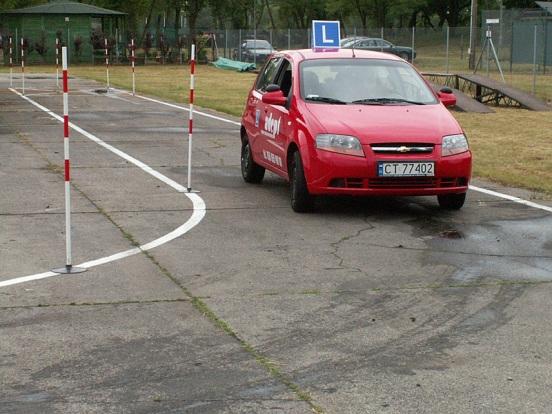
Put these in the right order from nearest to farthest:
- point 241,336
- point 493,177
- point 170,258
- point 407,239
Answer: point 241,336
point 170,258
point 407,239
point 493,177

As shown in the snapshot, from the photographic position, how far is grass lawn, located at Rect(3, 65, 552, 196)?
14039 millimetres

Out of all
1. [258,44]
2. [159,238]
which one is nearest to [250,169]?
[159,238]

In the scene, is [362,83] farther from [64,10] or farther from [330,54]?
[64,10]

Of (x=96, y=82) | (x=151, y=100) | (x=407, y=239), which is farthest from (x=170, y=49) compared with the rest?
(x=407, y=239)

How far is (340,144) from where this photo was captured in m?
10.3

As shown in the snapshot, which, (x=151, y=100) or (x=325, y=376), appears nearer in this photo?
(x=325, y=376)

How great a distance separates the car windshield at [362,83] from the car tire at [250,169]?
5.05 ft

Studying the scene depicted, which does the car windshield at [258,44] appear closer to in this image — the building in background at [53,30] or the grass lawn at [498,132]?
the building in background at [53,30]

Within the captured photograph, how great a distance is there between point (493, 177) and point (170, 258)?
21.0 feet

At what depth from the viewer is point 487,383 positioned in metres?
5.37

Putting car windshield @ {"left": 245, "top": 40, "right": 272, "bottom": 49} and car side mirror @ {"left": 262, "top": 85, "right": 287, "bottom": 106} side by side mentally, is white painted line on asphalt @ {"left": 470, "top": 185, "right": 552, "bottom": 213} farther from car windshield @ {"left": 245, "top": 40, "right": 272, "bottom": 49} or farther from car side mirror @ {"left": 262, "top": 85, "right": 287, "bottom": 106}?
car windshield @ {"left": 245, "top": 40, "right": 272, "bottom": 49}

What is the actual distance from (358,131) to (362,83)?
1287 mm

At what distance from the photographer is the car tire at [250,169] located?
12.7 metres

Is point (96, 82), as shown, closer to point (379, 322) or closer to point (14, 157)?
point (14, 157)
